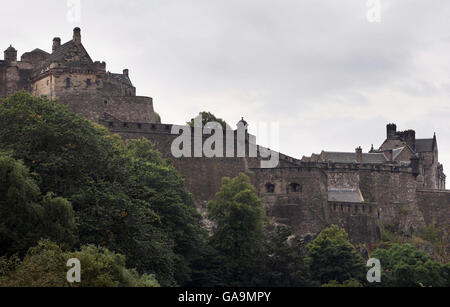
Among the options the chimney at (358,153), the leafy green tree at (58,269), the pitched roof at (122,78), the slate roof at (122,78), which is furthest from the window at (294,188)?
the leafy green tree at (58,269)

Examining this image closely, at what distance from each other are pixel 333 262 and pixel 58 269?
95.3 ft

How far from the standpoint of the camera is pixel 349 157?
77.7 metres

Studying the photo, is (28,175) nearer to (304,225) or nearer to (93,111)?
(93,111)

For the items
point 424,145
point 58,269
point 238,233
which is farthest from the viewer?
point 424,145

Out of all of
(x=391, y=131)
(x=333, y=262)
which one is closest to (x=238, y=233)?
(x=333, y=262)

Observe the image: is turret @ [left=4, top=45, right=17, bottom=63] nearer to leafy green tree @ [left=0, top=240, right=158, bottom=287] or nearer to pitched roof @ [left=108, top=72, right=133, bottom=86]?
pitched roof @ [left=108, top=72, right=133, bottom=86]

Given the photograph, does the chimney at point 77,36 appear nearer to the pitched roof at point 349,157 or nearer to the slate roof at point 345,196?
the slate roof at point 345,196

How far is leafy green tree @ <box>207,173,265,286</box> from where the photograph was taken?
48812 mm

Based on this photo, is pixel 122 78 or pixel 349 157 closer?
pixel 122 78

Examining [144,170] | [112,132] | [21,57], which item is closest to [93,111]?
[112,132]

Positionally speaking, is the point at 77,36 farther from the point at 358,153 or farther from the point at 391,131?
the point at 391,131

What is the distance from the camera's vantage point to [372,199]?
69.7 meters

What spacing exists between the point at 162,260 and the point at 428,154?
55282 mm

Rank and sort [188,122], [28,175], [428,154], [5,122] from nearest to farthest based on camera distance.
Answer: [28,175] < [5,122] < [188,122] < [428,154]
